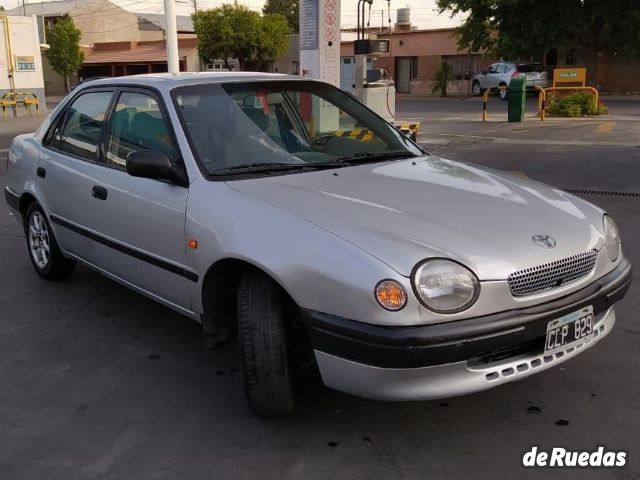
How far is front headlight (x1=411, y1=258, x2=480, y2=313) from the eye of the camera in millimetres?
2629

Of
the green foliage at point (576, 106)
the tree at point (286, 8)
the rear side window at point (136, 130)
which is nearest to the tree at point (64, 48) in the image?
the tree at point (286, 8)

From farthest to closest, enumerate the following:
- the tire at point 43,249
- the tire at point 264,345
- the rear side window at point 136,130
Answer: the tire at point 43,249, the rear side window at point 136,130, the tire at point 264,345

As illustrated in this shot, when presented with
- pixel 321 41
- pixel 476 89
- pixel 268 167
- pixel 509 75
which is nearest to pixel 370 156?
pixel 268 167

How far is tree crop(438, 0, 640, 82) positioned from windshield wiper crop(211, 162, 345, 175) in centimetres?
2515

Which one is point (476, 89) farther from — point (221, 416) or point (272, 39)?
point (221, 416)

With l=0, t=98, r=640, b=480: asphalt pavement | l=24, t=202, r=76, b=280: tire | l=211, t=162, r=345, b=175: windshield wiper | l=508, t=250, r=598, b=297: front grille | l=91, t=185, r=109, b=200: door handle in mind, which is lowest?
l=0, t=98, r=640, b=480: asphalt pavement

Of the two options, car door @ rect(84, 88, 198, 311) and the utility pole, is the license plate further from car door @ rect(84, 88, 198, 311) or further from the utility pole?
the utility pole

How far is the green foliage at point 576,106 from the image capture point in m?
18.9

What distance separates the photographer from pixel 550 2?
1067 inches

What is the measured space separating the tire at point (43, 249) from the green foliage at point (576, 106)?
54.6 feet

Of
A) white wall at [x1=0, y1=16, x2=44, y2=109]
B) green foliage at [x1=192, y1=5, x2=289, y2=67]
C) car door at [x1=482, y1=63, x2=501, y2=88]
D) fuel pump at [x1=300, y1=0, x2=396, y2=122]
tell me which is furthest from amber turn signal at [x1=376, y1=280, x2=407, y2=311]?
green foliage at [x1=192, y1=5, x2=289, y2=67]

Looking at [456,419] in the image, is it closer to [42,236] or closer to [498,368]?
[498,368]

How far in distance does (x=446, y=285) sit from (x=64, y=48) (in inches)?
1789

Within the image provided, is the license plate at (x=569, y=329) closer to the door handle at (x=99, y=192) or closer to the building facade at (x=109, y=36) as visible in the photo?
the door handle at (x=99, y=192)
